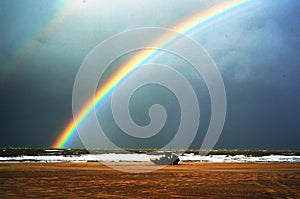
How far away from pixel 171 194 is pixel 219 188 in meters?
3.60

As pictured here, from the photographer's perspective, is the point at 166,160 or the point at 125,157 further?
the point at 125,157

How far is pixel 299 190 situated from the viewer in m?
18.8

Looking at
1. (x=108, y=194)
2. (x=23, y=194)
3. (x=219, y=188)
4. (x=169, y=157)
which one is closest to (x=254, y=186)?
(x=219, y=188)

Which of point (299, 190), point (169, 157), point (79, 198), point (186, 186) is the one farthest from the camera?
point (169, 157)

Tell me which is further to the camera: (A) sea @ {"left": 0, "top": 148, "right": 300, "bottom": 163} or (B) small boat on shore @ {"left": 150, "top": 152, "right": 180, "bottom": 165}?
(A) sea @ {"left": 0, "top": 148, "right": 300, "bottom": 163}

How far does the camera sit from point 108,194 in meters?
17.2

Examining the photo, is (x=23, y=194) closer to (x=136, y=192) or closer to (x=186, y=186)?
(x=136, y=192)

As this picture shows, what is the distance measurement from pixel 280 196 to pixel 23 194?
10.6 meters

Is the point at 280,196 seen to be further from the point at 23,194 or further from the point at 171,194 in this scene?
the point at 23,194

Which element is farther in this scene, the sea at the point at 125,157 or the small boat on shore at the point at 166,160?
the sea at the point at 125,157

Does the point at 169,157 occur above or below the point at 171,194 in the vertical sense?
above

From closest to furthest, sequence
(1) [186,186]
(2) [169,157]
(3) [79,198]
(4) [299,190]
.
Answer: (3) [79,198] → (4) [299,190] → (1) [186,186] → (2) [169,157]

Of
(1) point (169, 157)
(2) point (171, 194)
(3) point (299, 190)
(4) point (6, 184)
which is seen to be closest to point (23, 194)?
(4) point (6, 184)

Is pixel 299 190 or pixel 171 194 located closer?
pixel 171 194
